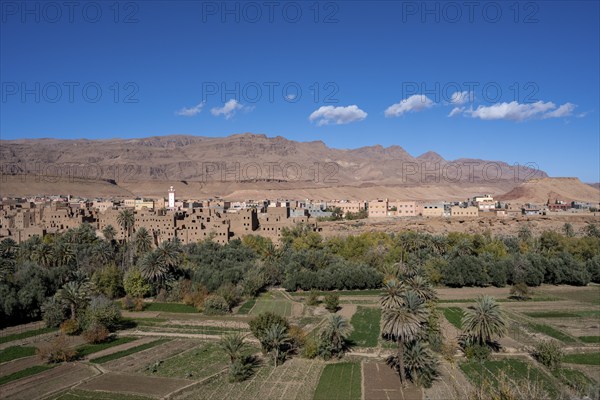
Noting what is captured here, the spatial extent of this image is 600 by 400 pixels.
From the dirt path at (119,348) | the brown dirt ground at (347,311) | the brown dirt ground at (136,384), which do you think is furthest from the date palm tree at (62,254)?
the brown dirt ground at (347,311)

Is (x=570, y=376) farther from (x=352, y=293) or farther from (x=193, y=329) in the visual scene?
(x=193, y=329)

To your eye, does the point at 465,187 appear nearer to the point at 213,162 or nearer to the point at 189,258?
the point at 213,162

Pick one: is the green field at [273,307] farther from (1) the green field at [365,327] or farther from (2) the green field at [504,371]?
(2) the green field at [504,371]

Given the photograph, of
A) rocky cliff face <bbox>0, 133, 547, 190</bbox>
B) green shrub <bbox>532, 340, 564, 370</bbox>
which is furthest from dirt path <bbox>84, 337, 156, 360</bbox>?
rocky cliff face <bbox>0, 133, 547, 190</bbox>

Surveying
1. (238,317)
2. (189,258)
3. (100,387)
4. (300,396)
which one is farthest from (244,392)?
(189,258)

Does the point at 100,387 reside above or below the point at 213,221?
below

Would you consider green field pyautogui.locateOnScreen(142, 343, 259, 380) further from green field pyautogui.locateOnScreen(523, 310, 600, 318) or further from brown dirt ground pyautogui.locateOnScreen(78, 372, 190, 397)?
green field pyautogui.locateOnScreen(523, 310, 600, 318)
